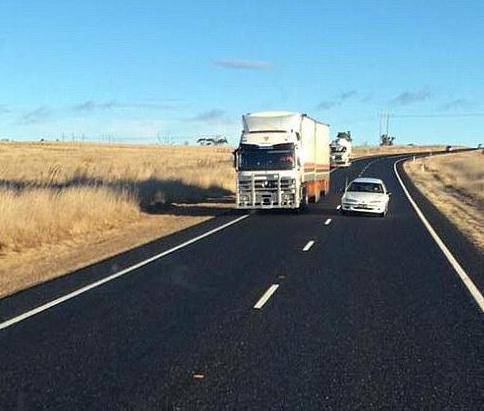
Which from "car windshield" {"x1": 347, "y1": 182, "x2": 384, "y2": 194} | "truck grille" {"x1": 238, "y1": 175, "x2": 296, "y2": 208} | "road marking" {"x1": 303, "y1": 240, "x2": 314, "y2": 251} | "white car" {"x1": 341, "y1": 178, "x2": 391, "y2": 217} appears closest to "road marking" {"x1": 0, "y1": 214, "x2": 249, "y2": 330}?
"road marking" {"x1": 303, "y1": 240, "x2": 314, "y2": 251}

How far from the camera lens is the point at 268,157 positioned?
27.3 meters

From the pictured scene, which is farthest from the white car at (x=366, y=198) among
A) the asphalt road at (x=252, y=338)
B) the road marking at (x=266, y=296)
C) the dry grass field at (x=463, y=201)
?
the road marking at (x=266, y=296)

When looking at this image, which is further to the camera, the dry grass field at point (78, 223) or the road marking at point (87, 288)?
the dry grass field at point (78, 223)

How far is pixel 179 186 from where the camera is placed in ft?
126

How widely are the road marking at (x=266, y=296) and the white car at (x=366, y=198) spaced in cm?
1541

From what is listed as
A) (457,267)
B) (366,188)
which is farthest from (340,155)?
(457,267)

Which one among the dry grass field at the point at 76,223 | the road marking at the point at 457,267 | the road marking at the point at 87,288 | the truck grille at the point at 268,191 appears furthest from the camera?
the truck grille at the point at 268,191

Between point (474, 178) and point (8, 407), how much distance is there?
5316 cm

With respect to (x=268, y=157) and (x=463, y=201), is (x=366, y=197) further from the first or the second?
(x=463, y=201)

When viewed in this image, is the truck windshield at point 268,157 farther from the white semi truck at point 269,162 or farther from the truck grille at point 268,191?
the truck grille at point 268,191

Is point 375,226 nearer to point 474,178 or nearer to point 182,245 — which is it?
point 182,245

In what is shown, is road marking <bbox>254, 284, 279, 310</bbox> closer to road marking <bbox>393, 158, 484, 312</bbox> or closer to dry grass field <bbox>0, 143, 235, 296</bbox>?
road marking <bbox>393, 158, 484, 312</bbox>

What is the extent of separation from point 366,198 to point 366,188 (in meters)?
1.08

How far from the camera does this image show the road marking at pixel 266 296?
33.5 ft
